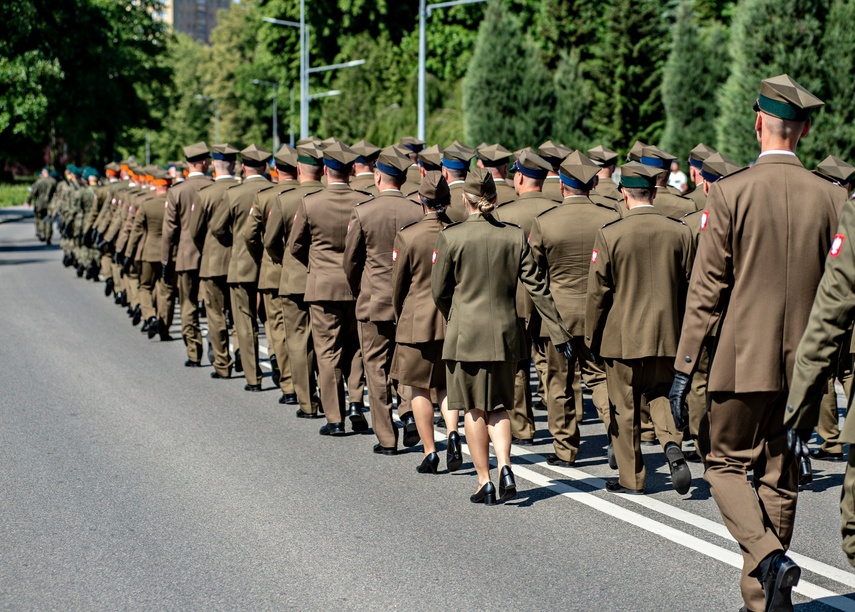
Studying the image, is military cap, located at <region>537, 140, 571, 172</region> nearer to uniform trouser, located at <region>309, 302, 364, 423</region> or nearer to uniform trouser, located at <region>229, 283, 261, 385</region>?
uniform trouser, located at <region>309, 302, 364, 423</region>

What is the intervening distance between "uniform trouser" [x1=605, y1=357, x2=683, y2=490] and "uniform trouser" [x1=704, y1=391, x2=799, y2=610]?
90.9 inches

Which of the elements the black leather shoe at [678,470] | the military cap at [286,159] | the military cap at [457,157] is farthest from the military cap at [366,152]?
the black leather shoe at [678,470]

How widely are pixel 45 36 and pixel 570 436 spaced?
1193 inches

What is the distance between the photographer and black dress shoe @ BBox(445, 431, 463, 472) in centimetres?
825

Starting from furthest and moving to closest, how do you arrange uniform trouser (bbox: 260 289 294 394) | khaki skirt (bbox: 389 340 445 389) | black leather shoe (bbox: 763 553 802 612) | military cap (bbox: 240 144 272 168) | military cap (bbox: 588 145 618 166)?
military cap (bbox: 240 144 272 168) → military cap (bbox: 588 145 618 166) → uniform trouser (bbox: 260 289 294 394) → khaki skirt (bbox: 389 340 445 389) → black leather shoe (bbox: 763 553 802 612)

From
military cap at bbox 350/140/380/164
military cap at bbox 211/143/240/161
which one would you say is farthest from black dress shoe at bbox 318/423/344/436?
military cap at bbox 211/143/240/161

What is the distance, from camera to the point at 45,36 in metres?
36.0

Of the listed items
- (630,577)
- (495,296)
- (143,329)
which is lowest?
(143,329)

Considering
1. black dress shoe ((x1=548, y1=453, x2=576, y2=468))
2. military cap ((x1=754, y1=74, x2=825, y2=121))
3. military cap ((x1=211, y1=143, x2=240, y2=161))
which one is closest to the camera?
military cap ((x1=754, y1=74, x2=825, y2=121))

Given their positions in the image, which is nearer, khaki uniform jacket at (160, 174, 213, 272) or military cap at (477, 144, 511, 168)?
military cap at (477, 144, 511, 168)

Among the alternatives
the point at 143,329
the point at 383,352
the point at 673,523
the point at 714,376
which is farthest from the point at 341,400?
the point at 143,329

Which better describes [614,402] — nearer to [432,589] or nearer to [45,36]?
[432,589]

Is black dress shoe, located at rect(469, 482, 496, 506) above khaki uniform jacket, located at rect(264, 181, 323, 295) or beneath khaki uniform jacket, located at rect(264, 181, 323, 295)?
beneath

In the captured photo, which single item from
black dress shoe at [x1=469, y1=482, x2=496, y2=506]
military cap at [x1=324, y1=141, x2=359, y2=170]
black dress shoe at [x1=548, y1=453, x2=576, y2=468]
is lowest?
black dress shoe at [x1=548, y1=453, x2=576, y2=468]
